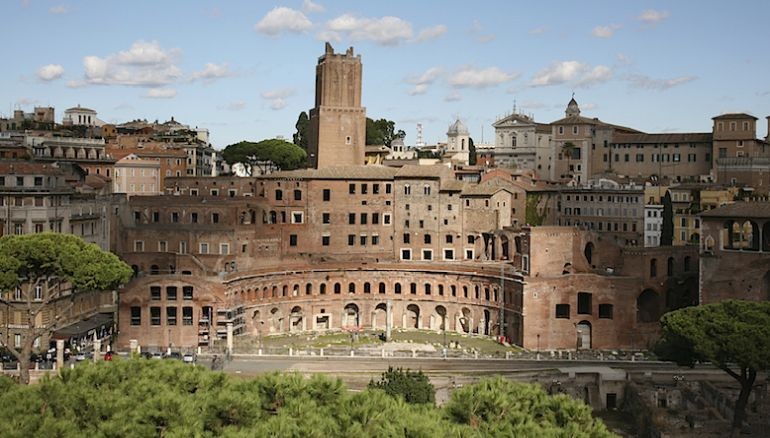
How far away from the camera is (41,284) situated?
5884cm

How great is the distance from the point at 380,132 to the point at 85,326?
68.9m

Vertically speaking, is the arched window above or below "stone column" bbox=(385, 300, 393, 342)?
above

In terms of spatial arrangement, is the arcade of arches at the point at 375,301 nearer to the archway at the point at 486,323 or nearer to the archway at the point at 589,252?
the archway at the point at 486,323

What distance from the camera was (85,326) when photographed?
201 feet

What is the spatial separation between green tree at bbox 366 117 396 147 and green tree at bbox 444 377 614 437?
288 feet

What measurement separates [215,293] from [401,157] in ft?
153

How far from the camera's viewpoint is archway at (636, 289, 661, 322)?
67.4 m

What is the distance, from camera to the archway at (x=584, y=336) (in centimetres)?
6531

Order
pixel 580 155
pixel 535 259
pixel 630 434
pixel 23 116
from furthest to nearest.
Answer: pixel 23 116 < pixel 580 155 < pixel 535 259 < pixel 630 434

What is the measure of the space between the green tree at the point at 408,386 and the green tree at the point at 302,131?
68.7 meters

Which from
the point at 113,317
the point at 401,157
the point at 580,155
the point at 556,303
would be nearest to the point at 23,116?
the point at 401,157

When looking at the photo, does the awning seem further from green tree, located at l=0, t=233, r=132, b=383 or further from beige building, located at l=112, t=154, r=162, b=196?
beige building, located at l=112, t=154, r=162, b=196

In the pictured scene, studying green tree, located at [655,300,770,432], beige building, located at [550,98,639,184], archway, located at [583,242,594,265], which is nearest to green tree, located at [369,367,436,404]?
green tree, located at [655,300,770,432]

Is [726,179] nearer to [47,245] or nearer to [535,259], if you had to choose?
[535,259]
